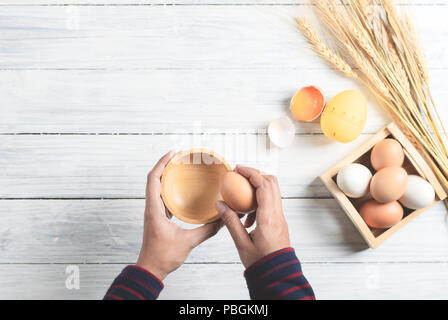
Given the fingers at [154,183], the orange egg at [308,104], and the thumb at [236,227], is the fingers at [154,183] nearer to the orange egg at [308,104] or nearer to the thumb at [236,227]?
the thumb at [236,227]

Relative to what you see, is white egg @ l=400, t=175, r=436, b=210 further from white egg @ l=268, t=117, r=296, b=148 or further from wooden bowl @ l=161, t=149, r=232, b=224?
wooden bowl @ l=161, t=149, r=232, b=224

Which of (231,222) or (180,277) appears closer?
(231,222)

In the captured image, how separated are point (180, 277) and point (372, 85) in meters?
0.63

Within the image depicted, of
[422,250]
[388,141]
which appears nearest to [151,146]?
[388,141]

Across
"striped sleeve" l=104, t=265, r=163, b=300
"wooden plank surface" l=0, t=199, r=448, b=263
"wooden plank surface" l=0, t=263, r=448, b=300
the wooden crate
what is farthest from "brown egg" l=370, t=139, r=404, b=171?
"striped sleeve" l=104, t=265, r=163, b=300

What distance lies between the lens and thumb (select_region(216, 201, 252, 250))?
608 millimetres

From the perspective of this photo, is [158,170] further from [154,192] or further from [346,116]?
[346,116]

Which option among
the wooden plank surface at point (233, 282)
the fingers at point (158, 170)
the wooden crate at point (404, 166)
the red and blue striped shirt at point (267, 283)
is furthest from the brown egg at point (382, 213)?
the fingers at point (158, 170)

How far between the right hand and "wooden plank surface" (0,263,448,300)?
0.84 ft

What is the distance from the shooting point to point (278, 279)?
57 cm

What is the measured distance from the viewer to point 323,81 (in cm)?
86

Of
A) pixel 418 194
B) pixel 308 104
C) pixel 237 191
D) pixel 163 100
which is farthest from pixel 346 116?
pixel 163 100

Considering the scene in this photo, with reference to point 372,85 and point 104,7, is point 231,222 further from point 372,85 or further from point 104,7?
point 104,7

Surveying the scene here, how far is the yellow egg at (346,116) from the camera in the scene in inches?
29.9
